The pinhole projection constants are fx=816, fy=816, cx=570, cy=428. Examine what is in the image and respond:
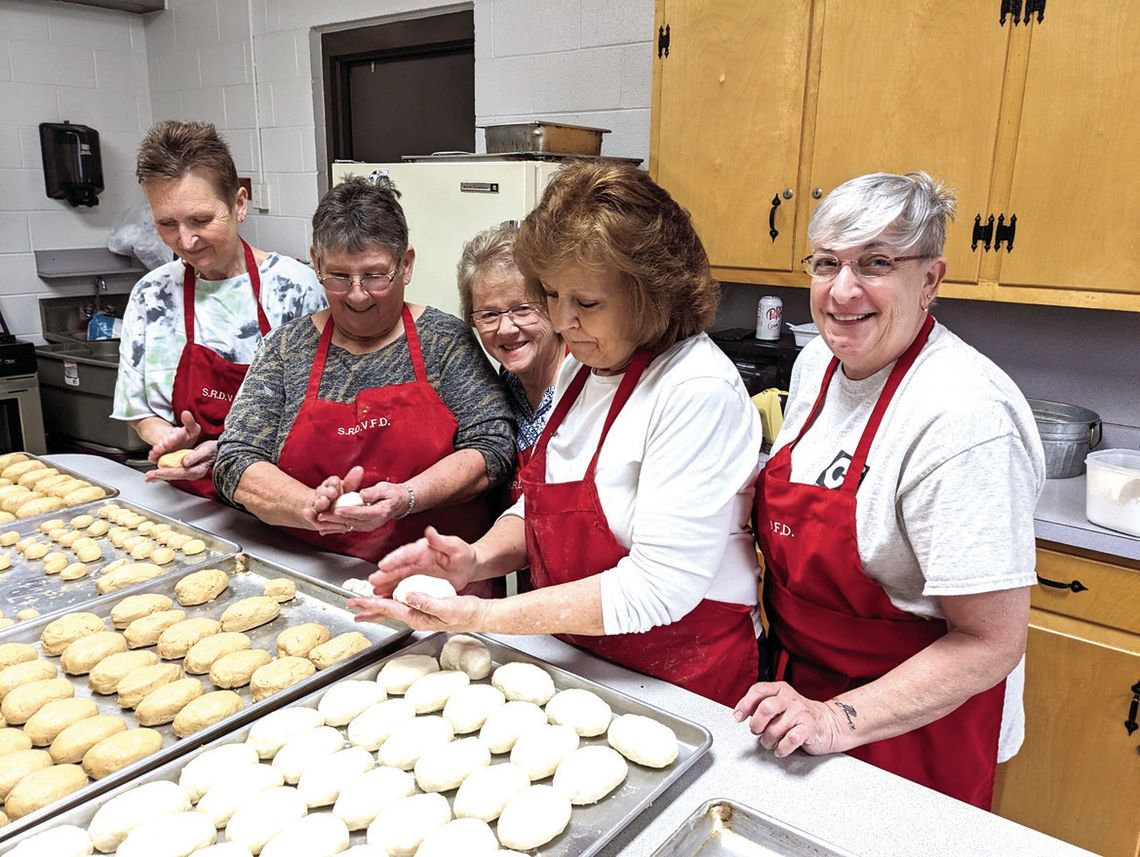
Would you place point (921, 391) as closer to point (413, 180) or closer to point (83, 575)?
point (83, 575)

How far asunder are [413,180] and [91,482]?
5.06 feet

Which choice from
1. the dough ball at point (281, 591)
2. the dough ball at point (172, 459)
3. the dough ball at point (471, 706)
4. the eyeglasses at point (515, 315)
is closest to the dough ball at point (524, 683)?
the dough ball at point (471, 706)

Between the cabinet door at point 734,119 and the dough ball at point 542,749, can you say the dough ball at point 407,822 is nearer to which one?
the dough ball at point 542,749

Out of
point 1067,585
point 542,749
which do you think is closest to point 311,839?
point 542,749

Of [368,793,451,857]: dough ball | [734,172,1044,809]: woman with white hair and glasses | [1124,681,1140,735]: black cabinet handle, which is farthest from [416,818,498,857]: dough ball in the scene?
[1124,681,1140,735]: black cabinet handle

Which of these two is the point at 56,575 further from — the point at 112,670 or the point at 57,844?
the point at 57,844

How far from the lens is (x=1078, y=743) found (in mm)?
2010

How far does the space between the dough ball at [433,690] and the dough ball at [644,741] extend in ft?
0.77

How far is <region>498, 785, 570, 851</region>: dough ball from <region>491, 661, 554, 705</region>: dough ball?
0.61 ft

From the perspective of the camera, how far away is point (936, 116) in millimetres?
2248

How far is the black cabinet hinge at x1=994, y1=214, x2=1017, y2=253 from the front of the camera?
220cm

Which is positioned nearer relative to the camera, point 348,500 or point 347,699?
point 347,699

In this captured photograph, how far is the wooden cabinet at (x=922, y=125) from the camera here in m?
2.04

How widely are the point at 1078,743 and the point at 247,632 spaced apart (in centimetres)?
195
